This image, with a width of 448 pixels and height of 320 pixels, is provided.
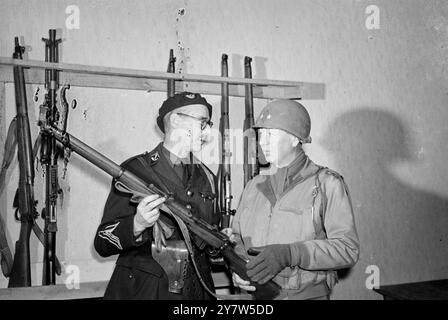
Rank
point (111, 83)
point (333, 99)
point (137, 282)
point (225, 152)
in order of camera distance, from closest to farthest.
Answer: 1. point (137, 282)
2. point (111, 83)
3. point (225, 152)
4. point (333, 99)

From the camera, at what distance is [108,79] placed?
3.02 m

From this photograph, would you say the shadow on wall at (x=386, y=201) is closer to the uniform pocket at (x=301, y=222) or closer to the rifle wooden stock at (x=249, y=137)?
the rifle wooden stock at (x=249, y=137)

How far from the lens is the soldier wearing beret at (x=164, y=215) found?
2.01 meters

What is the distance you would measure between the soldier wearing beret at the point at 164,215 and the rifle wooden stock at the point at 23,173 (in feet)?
2.79

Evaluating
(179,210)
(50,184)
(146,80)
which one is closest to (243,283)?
(179,210)

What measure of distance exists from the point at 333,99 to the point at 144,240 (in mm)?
2437

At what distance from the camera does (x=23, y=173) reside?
8.88ft

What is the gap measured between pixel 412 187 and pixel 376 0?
1797 millimetres

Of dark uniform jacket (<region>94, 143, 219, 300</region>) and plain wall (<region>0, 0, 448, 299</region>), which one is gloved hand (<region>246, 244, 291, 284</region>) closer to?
dark uniform jacket (<region>94, 143, 219, 300</region>)

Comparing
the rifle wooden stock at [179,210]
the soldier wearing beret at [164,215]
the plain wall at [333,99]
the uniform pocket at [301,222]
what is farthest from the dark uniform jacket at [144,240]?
the plain wall at [333,99]

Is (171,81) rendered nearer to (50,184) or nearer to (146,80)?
(146,80)

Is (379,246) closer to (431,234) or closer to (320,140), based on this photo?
(431,234)

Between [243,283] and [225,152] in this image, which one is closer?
[243,283]

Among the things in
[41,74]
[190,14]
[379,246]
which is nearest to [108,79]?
[41,74]
